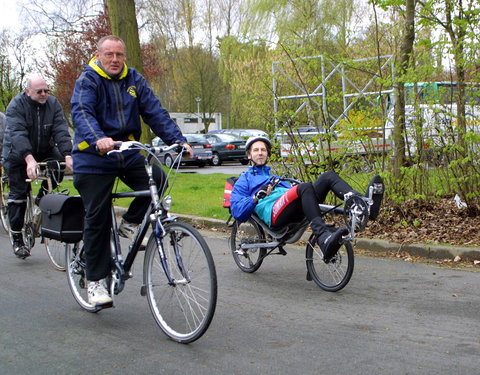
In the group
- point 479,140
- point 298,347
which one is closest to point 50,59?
point 479,140

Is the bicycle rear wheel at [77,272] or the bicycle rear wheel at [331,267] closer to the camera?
the bicycle rear wheel at [77,272]

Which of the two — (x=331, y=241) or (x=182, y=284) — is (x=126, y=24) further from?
(x=182, y=284)

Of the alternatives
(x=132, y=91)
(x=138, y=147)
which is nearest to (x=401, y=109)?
(x=132, y=91)

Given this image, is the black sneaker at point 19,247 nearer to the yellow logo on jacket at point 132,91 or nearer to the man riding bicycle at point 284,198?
the man riding bicycle at point 284,198

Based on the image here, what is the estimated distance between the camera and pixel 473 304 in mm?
5113

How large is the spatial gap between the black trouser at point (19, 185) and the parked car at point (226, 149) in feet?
74.0

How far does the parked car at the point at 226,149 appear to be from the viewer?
3009 cm

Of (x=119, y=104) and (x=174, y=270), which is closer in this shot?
(x=174, y=270)

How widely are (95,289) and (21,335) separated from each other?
24.3 inches

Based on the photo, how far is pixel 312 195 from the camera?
557cm

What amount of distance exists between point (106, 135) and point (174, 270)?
117 cm

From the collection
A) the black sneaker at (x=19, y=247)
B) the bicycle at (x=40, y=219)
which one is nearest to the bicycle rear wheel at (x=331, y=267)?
the bicycle at (x=40, y=219)

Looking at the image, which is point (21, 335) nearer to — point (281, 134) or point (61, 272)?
point (61, 272)

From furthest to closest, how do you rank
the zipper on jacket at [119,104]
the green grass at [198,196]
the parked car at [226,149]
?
the parked car at [226,149] → the green grass at [198,196] → the zipper on jacket at [119,104]
